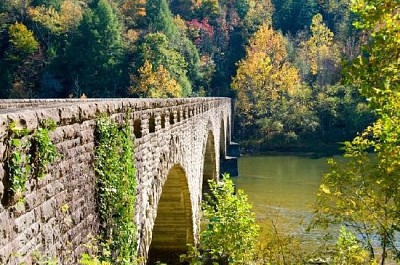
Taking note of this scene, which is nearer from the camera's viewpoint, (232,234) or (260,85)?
(232,234)

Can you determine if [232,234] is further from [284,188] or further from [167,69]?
[167,69]

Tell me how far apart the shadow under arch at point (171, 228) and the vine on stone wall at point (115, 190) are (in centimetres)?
860

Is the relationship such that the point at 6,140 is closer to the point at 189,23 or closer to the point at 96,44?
the point at 96,44

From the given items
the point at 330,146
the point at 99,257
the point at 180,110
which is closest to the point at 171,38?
the point at 330,146

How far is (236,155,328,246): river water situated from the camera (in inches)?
989

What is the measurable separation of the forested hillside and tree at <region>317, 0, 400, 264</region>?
139 ft

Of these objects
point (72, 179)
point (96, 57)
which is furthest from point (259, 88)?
point (72, 179)

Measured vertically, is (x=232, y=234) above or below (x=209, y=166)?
above

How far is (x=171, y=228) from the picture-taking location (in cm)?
1730

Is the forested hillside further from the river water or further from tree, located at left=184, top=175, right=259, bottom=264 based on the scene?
tree, located at left=184, top=175, right=259, bottom=264

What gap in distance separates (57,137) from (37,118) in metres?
0.59

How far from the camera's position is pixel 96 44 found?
6269 cm

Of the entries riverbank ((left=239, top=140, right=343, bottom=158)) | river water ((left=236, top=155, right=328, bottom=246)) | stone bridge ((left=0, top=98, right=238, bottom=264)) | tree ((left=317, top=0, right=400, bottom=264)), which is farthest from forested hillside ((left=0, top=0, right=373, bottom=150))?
stone bridge ((left=0, top=98, right=238, bottom=264))

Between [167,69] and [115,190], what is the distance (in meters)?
53.0
